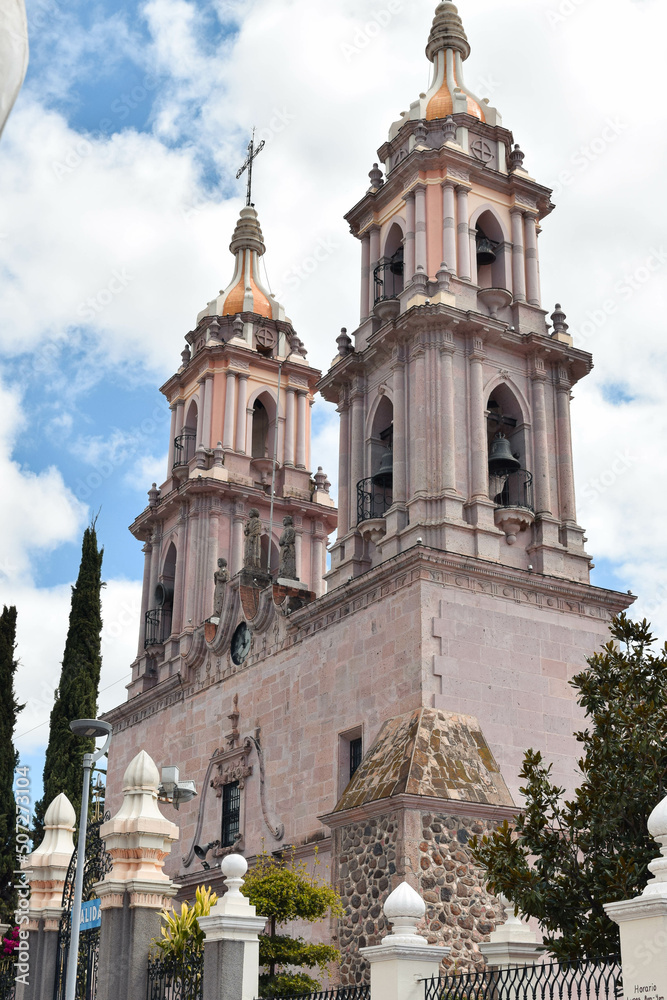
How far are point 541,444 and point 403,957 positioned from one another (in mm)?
15781

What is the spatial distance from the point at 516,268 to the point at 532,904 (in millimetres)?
17669

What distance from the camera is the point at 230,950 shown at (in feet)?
40.8

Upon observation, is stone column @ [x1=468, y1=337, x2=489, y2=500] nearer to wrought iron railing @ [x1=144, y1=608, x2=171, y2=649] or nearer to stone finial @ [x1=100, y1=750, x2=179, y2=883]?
stone finial @ [x1=100, y1=750, x2=179, y2=883]

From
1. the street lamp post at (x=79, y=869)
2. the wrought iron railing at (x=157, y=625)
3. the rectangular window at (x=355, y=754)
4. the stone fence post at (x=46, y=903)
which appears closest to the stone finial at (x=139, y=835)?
the street lamp post at (x=79, y=869)

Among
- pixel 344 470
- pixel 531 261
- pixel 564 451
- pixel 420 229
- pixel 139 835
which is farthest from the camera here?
pixel 531 261

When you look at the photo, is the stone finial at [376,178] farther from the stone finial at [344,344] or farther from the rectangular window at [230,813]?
the rectangular window at [230,813]

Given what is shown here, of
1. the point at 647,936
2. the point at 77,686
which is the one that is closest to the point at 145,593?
the point at 77,686

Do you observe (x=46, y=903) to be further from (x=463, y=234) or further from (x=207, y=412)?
(x=207, y=412)

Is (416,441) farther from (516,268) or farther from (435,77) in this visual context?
(435,77)

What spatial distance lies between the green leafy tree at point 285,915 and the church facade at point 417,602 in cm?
179

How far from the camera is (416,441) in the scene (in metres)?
23.6

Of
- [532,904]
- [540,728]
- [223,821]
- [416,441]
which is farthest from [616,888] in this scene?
[223,821]

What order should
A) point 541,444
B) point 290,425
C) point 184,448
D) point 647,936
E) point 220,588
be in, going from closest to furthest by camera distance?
1. point 647,936
2. point 541,444
3. point 220,588
4. point 184,448
5. point 290,425

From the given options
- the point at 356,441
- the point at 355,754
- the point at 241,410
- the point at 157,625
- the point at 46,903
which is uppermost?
the point at 241,410
